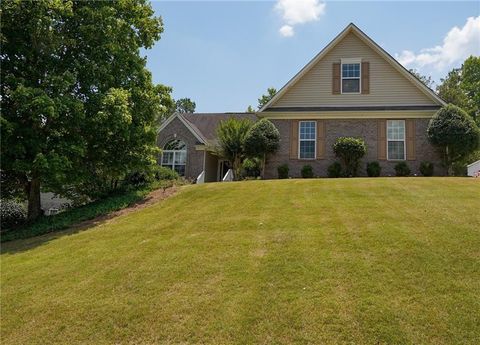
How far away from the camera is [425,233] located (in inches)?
306

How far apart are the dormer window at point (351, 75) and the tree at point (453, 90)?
52.9ft

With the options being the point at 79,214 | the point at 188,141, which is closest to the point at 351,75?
the point at 188,141

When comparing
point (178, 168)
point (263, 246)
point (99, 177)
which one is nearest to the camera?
point (263, 246)

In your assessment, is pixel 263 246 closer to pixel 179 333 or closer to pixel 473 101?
pixel 179 333

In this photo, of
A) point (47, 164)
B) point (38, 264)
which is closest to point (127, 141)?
point (47, 164)

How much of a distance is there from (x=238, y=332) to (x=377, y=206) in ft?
20.6

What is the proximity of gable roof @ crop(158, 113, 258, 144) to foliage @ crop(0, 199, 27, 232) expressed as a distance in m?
8.87

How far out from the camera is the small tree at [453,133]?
57.7 ft

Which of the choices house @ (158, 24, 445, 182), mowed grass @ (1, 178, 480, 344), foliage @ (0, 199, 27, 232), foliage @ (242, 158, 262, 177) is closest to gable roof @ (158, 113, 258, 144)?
foliage @ (242, 158, 262, 177)

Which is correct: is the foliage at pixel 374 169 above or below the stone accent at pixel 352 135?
below

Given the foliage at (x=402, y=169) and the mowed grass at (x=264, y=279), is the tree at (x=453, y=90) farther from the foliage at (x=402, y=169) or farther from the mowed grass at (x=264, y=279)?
the mowed grass at (x=264, y=279)

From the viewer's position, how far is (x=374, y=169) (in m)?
18.8

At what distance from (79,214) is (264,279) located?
9.69m

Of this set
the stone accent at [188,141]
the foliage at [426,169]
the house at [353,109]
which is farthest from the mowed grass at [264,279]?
the stone accent at [188,141]
